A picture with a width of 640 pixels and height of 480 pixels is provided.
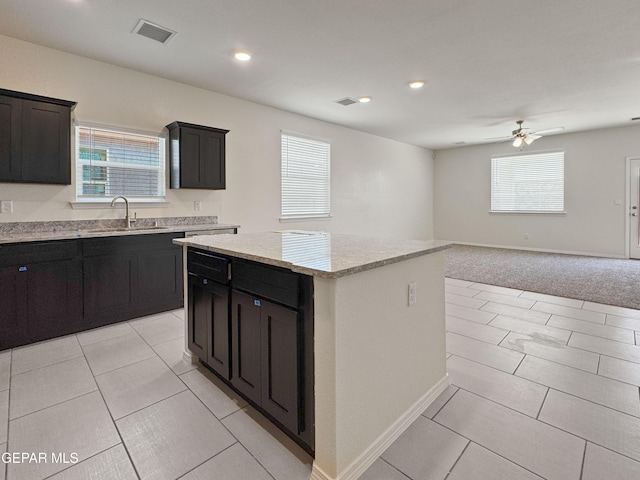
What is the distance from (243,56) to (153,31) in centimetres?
84

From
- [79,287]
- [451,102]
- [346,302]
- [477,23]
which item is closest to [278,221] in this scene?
[79,287]

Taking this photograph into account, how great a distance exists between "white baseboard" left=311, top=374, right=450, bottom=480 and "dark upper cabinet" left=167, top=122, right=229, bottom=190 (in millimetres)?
3375

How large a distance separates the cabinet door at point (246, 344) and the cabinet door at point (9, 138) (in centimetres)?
252

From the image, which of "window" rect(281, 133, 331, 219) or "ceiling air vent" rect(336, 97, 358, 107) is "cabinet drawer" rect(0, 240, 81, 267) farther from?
"ceiling air vent" rect(336, 97, 358, 107)

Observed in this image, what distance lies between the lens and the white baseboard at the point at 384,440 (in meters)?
1.37

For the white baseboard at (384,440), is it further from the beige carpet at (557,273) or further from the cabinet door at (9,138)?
the cabinet door at (9,138)

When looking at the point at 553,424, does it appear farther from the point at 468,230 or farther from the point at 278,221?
the point at 468,230

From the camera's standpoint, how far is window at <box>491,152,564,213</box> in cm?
729

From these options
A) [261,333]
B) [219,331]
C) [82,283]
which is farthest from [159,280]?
[261,333]

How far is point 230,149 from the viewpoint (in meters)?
4.59

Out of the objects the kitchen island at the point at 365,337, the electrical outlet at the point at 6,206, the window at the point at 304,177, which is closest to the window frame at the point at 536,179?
the window at the point at 304,177

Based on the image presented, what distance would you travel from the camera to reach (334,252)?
1.73m

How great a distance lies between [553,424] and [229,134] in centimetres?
453

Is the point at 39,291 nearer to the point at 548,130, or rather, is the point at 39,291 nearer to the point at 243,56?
the point at 243,56
